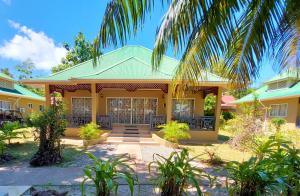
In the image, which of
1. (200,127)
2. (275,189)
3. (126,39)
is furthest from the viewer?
(200,127)

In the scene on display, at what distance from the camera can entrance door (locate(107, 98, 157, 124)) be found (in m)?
14.8

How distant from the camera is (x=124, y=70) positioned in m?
12.6

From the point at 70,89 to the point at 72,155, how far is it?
278 inches

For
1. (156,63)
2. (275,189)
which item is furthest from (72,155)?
(275,189)

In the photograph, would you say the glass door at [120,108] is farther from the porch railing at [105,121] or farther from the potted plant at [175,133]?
the potted plant at [175,133]

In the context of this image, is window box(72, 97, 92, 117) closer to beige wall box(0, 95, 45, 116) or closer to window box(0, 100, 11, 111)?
window box(0, 100, 11, 111)

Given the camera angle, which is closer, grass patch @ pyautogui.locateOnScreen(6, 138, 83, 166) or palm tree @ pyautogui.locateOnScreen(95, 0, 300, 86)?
palm tree @ pyautogui.locateOnScreen(95, 0, 300, 86)

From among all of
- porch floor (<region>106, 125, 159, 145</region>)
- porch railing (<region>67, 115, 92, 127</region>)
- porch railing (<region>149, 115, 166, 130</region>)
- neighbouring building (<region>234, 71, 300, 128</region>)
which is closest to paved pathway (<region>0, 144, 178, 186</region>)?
porch floor (<region>106, 125, 159, 145</region>)

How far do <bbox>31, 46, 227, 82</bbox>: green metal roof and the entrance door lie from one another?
2.64 metres

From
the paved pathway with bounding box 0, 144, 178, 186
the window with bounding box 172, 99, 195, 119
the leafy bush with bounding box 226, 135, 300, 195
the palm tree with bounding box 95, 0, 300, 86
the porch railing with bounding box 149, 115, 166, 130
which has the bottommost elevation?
the paved pathway with bounding box 0, 144, 178, 186

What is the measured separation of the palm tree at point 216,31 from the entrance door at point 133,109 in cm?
1032

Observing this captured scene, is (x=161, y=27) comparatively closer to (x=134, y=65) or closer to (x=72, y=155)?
(x=72, y=155)

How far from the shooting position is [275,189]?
2.86 meters

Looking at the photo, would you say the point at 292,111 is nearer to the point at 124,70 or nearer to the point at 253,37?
the point at 124,70
